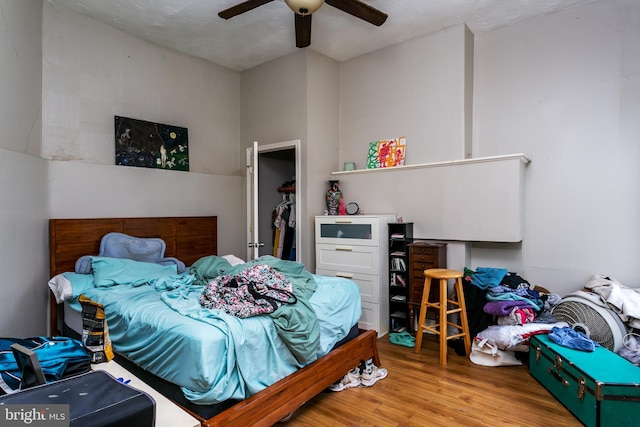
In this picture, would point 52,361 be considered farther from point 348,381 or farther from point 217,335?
point 348,381

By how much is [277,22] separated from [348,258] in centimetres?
245

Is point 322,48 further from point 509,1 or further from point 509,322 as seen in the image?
point 509,322

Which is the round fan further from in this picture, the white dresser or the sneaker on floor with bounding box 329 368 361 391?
the sneaker on floor with bounding box 329 368 361 391

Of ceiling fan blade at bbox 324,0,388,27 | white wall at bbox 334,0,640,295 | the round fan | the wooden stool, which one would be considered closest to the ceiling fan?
ceiling fan blade at bbox 324,0,388,27

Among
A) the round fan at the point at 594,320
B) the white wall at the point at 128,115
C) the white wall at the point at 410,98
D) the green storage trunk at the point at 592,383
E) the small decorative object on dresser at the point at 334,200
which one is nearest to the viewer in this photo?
the green storage trunk at the point at 592,383

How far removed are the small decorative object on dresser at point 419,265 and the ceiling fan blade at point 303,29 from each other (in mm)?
2172

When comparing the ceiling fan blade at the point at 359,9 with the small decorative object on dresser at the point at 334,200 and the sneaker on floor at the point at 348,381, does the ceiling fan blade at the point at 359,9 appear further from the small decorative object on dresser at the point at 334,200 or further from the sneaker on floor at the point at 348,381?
the sneaker on floor at the point at 348,381

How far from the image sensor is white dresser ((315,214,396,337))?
3404mm

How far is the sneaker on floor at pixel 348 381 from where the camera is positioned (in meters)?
2.37

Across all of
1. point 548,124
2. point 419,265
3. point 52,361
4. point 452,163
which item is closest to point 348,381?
point 419,265

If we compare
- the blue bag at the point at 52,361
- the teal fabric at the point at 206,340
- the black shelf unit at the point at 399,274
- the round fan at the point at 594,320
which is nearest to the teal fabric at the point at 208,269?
the teal fabric at the point at 206,340

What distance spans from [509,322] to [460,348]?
0.48m

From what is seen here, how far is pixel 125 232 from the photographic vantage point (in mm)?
3334

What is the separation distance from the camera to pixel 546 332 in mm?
2619
